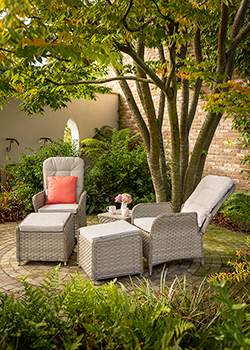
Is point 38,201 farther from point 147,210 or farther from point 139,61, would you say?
point 139,61

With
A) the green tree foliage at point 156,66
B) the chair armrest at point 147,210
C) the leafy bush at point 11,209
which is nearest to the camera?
the green tree foliage at point 156,66

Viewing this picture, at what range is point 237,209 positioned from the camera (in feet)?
17.2

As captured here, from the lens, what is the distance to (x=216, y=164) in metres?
6.87

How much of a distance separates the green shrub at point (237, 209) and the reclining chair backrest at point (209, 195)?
5.02 feet

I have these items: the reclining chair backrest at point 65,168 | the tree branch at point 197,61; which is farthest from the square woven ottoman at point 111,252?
the tree branch at point 197,61

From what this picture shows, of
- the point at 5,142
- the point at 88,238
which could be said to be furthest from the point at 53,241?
the point at 5,142

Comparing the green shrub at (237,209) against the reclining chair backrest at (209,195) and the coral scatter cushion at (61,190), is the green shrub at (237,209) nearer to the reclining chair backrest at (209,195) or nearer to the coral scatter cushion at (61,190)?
the reclining chair backrest at (209,195)

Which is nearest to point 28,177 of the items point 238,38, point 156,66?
point 156,66

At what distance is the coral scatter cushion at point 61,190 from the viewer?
14.7 feet

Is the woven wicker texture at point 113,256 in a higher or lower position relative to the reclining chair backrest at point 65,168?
lower

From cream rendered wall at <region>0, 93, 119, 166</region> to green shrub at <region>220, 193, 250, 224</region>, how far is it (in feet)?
15.6

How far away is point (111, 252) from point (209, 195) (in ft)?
4.60

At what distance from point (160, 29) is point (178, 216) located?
75.3 inches

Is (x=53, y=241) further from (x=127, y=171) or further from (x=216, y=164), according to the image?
(x=216, y=164)
